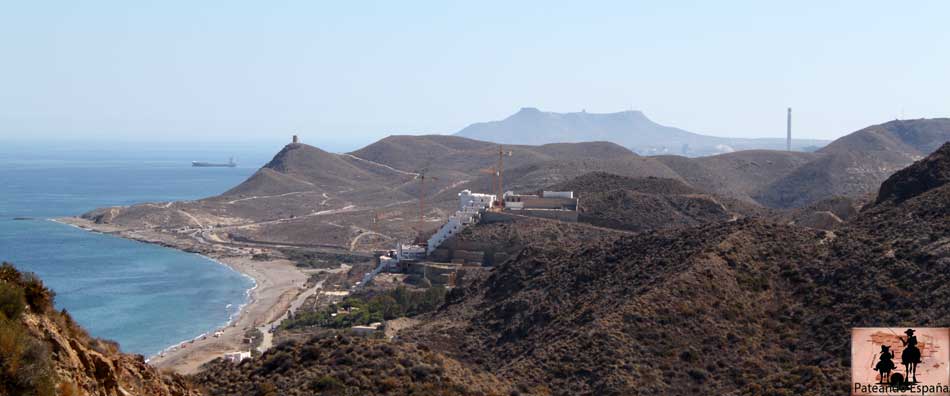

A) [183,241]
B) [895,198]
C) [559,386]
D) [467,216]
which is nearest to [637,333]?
[559,386]

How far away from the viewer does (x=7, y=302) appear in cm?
994

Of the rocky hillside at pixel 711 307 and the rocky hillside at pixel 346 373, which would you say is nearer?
the rocky hillside at pixel 346 373

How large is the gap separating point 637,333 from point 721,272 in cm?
383

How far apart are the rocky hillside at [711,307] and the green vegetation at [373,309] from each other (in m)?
4.96

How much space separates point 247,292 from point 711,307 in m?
36.0

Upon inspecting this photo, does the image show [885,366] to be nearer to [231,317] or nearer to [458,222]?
[458,222]

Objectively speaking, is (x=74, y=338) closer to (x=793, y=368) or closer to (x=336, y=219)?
(x=793, y=368)

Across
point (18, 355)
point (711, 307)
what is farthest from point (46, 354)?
point (711, 307)

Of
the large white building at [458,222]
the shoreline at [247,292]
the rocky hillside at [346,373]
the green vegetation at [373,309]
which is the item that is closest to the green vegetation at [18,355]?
the rocky hillside at [346,373]

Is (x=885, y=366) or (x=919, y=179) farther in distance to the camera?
(x=919, y=179)

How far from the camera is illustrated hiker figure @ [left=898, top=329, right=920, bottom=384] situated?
44.4 ft

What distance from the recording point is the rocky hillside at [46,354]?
30.0 ft

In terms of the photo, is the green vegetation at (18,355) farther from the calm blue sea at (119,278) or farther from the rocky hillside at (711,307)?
the calm blue sea at (119,278)

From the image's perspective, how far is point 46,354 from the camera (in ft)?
31.1
